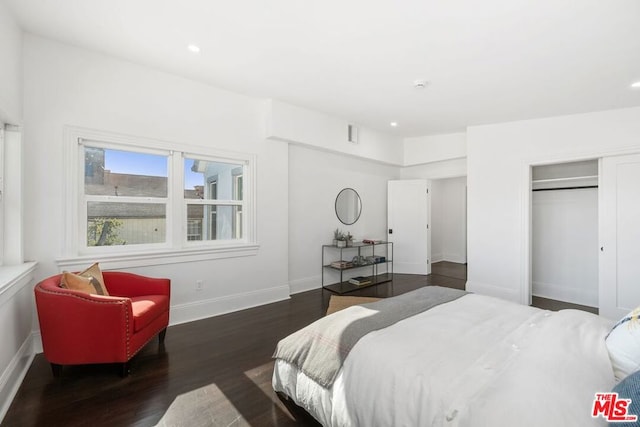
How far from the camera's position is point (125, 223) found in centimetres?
309

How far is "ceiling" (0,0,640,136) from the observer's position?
83.0 inches

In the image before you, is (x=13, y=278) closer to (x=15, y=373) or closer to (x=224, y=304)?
(x=15, y=373)

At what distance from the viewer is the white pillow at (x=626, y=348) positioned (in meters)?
1.18

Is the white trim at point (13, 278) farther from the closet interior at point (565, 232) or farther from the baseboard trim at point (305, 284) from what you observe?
the closet interior at point (565, 232)

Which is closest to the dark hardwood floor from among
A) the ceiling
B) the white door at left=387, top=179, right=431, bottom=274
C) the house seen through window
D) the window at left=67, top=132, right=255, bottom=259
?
the window at left=67, top=132, right=255, bottom=259

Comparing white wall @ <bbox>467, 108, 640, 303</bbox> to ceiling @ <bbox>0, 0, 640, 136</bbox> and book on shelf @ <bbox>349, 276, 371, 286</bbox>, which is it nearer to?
ceiling @ <bbox>0, 0, 640, 136</bbox>

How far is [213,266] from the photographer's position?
Result: 140 inches

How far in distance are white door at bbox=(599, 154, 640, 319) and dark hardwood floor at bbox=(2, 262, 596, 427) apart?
4.03m

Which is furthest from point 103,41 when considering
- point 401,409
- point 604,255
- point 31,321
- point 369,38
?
point 604,255

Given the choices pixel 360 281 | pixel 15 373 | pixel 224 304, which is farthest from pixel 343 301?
pixel 15 373

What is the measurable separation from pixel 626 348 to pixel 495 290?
3.48 metres

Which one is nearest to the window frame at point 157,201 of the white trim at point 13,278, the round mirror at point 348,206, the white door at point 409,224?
the white trim at point 13,278

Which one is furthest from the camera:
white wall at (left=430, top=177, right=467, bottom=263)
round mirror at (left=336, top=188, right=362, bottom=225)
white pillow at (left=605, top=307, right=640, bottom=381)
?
white wall at (left=430, top=177, right=467, bottom=263)

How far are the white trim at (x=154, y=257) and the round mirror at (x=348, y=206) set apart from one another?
1.81 metres
